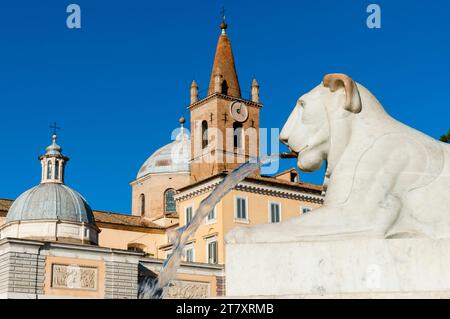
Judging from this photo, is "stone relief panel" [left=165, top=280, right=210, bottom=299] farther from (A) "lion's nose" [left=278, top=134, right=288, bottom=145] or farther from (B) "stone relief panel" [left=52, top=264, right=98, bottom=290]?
(A) "lion's nose" [left=278, top=134, right=288, bottom=145]

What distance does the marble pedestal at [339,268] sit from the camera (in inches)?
238

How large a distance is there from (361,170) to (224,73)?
199 feet

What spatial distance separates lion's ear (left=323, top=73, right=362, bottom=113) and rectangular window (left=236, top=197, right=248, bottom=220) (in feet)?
162

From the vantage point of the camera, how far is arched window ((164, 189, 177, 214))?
7738cm

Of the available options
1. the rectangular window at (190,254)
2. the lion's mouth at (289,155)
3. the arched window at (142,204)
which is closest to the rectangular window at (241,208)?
the rectangular window at (190,254)

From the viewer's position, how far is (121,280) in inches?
1944

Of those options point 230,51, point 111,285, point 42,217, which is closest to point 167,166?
point 230,51

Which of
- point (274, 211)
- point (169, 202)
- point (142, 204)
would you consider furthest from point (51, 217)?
point (142, 204)

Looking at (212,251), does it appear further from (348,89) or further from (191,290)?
(348,89)

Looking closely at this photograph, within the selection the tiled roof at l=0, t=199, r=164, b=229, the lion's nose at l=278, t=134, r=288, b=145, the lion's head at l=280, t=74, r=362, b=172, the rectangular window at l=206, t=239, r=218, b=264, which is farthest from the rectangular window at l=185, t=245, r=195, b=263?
the lion's head at l=280, t=74, r=362, b=172

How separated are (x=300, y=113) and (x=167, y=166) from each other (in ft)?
238

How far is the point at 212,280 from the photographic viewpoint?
171 feet

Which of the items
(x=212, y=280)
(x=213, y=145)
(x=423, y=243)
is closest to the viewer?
(x=423, y=243)
